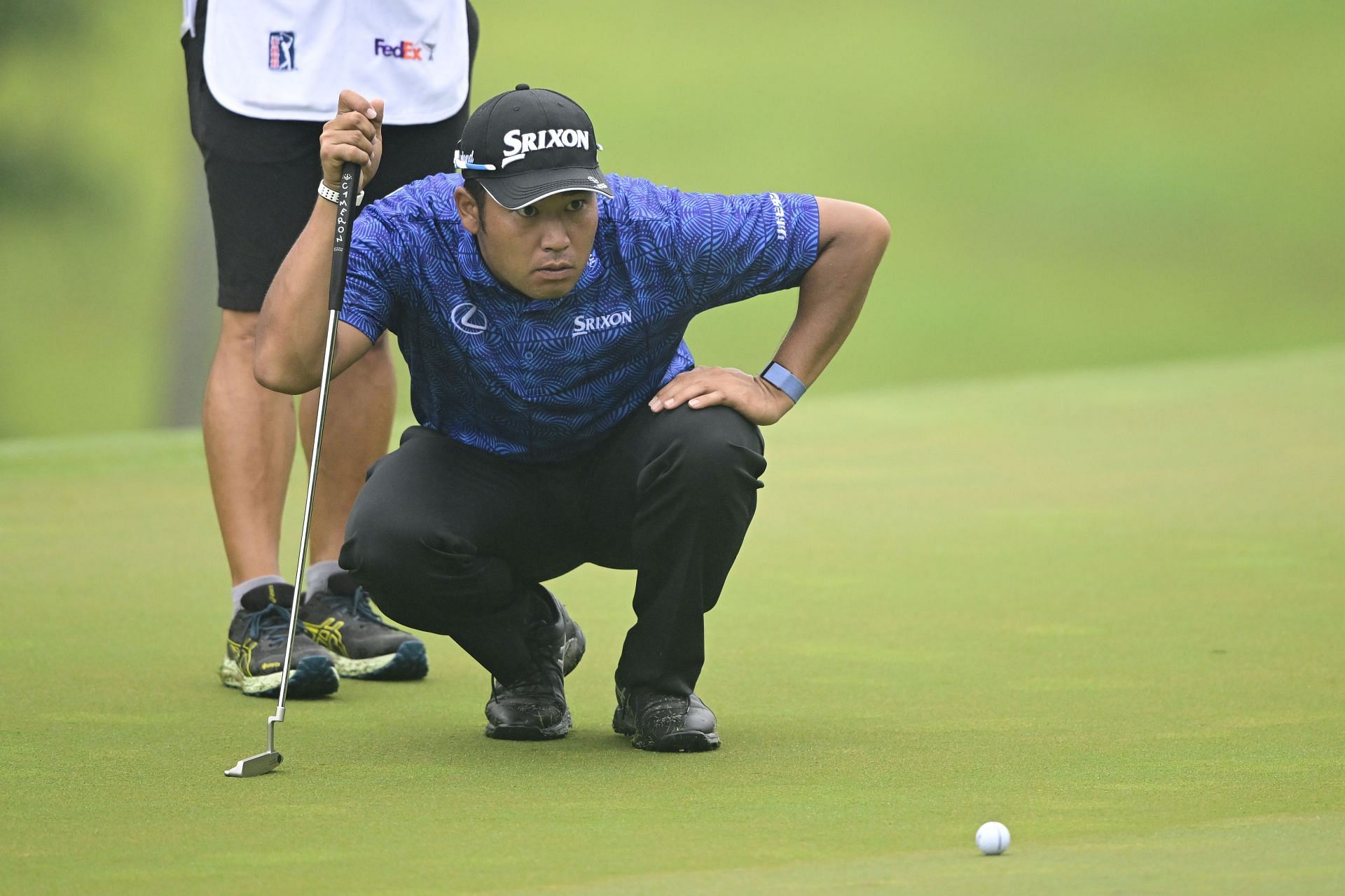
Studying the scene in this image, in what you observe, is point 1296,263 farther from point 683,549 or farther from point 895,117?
point 683,549

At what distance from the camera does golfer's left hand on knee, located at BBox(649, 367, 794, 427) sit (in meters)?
2.73

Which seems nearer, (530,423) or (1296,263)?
(530,423)

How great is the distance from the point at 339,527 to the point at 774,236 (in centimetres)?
109

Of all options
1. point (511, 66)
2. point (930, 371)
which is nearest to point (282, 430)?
point (930, 371)

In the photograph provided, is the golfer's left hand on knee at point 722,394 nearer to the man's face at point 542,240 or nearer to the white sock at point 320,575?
the man's face at point 542,240

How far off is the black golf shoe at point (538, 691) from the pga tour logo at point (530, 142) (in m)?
0.71

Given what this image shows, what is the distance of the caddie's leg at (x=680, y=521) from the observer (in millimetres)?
2654

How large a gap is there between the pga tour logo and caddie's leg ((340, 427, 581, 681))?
1.58 ft

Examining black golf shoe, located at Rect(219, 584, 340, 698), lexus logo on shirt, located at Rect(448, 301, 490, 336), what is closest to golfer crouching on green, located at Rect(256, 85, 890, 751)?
A: lexus logo on shirt, located at Rect(448, 301, 490, 336)

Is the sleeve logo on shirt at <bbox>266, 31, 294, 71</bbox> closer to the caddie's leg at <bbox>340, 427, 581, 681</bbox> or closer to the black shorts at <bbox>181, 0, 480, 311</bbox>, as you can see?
the black shorts at <bbox>181, 0, 480, 311</bbox>

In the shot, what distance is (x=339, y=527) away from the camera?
3.44 m

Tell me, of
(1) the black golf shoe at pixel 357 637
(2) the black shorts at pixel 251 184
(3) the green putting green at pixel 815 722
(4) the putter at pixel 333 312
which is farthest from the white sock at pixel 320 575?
Answer: (4) the putter at pixel 333 312

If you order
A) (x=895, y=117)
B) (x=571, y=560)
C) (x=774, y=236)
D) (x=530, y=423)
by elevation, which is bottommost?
(x=571, y=560)

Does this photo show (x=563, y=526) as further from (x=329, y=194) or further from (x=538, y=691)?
(x=329, y=194)
